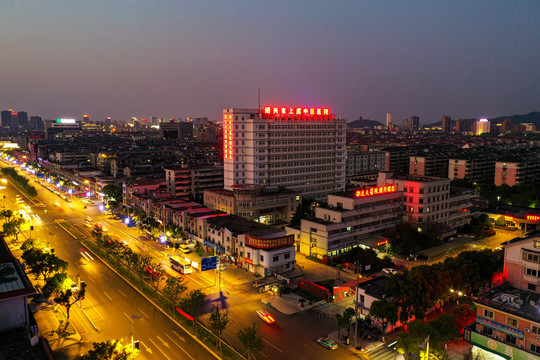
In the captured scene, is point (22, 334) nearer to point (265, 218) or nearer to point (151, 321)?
point (151, 321)

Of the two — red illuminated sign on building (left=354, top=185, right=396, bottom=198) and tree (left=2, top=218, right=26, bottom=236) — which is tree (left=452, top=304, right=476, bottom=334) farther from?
tree (left=2, top=218, right=26, bottom=236)

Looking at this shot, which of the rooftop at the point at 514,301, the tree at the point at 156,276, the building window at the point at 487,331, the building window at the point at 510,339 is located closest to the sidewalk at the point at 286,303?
the tree at the point at 156,276

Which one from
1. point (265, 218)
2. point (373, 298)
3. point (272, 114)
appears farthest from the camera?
point (272, 114)

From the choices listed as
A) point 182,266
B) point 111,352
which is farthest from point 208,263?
point 111,352

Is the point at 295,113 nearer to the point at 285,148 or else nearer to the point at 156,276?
the point at 285,148

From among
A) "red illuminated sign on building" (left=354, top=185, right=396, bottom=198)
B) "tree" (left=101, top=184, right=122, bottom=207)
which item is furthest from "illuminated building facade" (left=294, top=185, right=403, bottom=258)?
"tree" (left=101, top=184, right=122, bottom=207)

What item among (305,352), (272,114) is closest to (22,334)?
(305,352)
